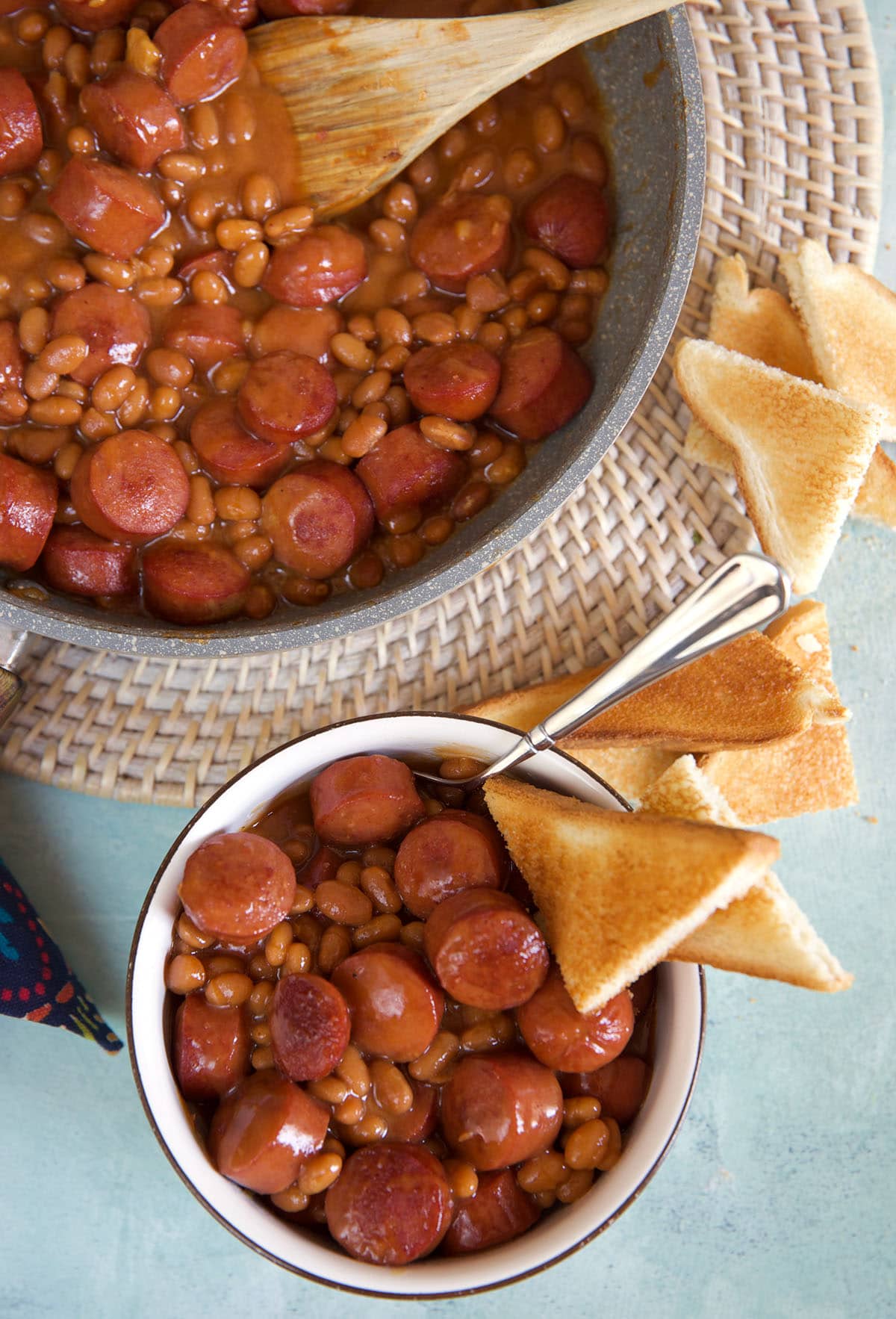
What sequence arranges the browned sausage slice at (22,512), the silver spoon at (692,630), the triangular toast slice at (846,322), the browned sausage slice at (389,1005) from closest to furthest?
the silver spoon at (692,630)
the browned sausage slice at (389,1005)
the browned sausage slice at (22,512)
the triangular toast slice at (846,322)

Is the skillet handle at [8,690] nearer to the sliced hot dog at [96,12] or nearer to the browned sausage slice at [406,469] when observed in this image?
the browned sausage slice at [406,469]

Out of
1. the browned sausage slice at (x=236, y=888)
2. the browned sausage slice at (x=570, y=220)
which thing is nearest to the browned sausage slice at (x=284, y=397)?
the browned sausage slice at (x=570, y=220)

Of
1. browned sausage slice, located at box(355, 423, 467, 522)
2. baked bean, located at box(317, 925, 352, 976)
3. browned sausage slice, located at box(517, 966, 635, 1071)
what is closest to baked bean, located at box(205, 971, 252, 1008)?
baked bean, located at box(317, 925, 352, 976)

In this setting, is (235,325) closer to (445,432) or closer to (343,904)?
(445,432)

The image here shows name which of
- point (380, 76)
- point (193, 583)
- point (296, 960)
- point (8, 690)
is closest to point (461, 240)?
point (380, 76)

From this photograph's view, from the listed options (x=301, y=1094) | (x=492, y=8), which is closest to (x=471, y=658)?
(x=301, y=1094)

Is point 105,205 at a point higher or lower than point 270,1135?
higher
